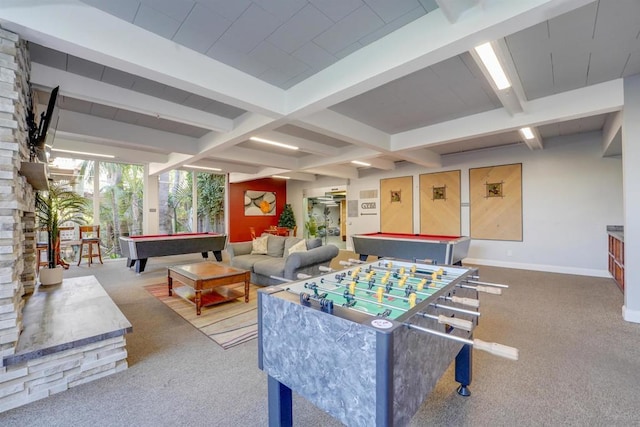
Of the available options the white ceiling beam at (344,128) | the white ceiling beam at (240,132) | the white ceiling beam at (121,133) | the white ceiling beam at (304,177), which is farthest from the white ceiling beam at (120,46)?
the white ceiling beam at (304,177)

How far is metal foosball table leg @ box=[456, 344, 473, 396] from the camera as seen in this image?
191 centimetres

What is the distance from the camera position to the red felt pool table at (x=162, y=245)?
17.7 feet

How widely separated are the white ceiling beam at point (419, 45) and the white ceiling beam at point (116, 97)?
1644 millimetres

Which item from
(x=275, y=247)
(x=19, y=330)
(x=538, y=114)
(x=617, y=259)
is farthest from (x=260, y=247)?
(x=617, y=259)

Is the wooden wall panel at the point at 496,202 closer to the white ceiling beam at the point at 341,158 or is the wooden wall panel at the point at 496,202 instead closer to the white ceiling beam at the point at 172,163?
the white ceiling beam at the point at 341,158

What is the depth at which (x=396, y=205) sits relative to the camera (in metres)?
8.12

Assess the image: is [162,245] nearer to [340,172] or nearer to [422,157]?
[340,172]

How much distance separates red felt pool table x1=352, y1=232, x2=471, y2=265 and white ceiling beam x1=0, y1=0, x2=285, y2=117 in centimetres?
367

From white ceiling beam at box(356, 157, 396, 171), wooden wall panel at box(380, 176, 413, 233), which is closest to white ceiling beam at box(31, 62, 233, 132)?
white ceiling beam at box(356, 157, 396, 171)

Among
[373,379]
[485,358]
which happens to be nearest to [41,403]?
[373,379]

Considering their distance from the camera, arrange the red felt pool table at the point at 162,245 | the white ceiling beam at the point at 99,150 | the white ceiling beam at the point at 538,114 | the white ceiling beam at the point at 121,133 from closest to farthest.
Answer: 1. the white ceiling beam at the point at 538,114
2. the white ceiling beam at the point at 121,133
3. the white ceiling beam at the point at 99,150
4. the red felt pool table at the point at 162,245

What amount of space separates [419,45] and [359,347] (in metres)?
2.18

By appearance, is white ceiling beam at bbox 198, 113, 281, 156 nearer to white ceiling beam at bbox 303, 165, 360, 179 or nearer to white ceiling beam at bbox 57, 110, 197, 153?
white ceiling beam at bbox 57, 110, 197, 153

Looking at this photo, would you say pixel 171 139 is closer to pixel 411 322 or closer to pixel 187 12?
pixel 187 12
